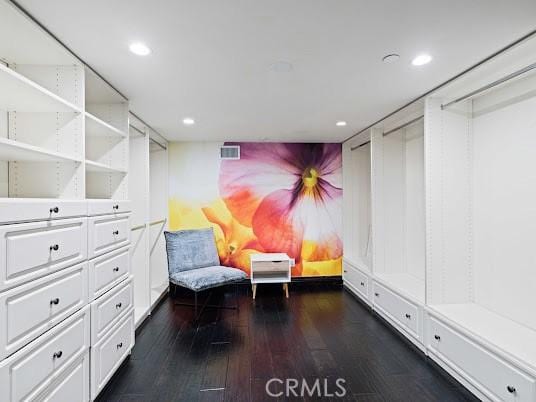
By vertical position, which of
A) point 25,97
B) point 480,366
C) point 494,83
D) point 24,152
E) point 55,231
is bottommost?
point 480,366

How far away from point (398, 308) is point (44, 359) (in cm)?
289

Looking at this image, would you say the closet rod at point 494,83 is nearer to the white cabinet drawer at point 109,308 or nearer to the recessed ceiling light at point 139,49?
the recessed ceiling light at point 139,49

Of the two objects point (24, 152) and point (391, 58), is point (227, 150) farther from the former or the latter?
point (24, 152)

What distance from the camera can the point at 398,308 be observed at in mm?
3006

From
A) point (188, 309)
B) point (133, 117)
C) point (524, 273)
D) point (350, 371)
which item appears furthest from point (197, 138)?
point (524, 273)

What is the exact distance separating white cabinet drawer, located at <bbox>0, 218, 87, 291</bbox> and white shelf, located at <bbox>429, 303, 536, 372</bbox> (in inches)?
103

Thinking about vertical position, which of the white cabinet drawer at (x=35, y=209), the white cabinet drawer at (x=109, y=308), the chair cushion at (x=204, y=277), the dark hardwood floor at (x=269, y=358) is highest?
the white cabinet drawer at (x=35, y=209)

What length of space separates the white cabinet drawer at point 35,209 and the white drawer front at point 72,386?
0.87 meters

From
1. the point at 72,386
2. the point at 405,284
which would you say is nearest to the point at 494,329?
the point at 405,284

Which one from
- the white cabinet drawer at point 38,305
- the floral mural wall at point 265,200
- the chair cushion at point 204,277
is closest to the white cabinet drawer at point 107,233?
the white cabinet drawer at point 38,305

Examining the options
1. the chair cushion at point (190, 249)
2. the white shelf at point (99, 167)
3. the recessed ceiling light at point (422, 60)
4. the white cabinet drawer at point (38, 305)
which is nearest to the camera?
the white cabinet drawer at point (38, 305)

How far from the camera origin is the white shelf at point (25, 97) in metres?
1.37

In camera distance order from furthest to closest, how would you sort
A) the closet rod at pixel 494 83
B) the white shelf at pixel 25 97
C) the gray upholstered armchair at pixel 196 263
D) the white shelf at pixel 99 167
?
1. the gray upholstered armchair at pixel 196 263
2. the white shelf at pixel 99 167
3. the closet rod at pixel 494 83
4. the white shelf at pixel 25 97

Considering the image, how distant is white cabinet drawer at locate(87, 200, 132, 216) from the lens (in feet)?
6.30
